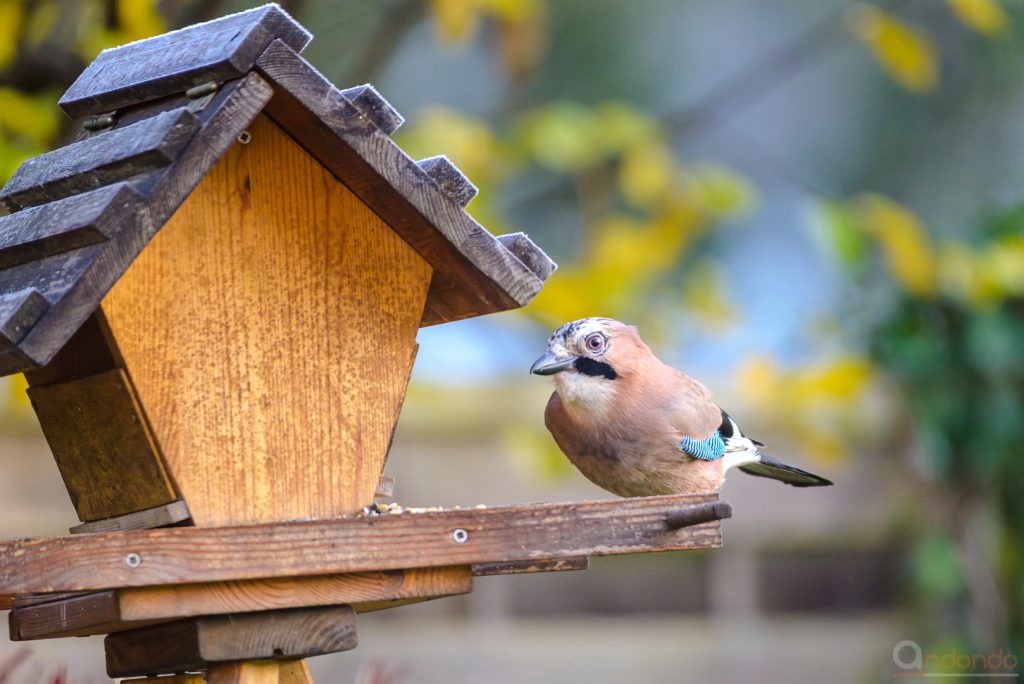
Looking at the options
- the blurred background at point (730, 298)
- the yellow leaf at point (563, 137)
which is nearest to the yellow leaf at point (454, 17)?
the blurred background at point (730, 298)

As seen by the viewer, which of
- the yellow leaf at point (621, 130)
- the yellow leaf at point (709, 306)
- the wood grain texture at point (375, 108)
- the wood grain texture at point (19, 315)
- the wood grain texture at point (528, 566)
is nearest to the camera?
the wood grain texture at point (19, 315)

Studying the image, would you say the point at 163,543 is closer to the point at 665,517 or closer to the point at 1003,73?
the point at 665,517

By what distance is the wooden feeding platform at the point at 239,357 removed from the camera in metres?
2.10

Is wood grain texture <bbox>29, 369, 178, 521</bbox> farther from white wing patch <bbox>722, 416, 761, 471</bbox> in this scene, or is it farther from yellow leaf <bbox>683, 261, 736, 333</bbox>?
yellow leaf <bbox>683, 261, 736, 333</bbox>

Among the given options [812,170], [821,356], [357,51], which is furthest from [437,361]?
[812,170]

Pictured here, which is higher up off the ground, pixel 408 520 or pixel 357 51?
pixel 357 51

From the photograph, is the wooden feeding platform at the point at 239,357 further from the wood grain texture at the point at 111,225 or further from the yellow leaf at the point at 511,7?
the yellow leaf at the point at 511,7

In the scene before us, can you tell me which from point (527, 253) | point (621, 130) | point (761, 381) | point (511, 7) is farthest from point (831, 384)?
point (527, 253)

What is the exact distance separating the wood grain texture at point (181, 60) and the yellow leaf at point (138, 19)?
1.18 meters

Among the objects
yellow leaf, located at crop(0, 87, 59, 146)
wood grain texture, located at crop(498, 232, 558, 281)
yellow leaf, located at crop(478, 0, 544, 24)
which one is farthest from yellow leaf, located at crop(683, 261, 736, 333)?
wood grain texture, located at crop(498, 232, 558, 281)

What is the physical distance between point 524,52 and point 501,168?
1.50 ft

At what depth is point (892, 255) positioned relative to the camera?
467 centimetres

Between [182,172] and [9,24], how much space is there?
1857 millimetres

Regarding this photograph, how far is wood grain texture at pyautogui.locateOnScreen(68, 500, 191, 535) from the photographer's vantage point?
7.32ft
